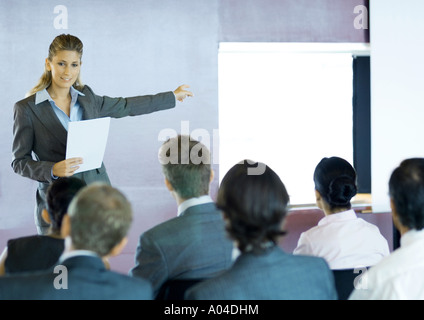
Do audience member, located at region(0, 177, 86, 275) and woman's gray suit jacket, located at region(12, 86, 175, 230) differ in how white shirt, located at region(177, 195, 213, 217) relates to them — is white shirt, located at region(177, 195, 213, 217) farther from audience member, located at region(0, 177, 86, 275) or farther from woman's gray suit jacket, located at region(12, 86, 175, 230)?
woman's gray suit jacket, located at region(12, 86, 175, 230)

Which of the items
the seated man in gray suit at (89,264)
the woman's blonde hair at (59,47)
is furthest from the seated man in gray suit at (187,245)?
the woman's blonde hair at (59,47)

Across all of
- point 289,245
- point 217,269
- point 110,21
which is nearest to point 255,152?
point 289,245

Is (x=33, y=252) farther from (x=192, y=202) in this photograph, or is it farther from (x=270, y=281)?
(x=270, y=281)

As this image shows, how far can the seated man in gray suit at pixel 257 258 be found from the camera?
61.2 inches

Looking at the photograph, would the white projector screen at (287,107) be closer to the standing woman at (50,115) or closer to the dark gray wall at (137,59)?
the dark gray wall at (137,59)

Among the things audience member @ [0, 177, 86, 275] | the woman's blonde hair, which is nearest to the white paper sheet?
the woman's blonde hair

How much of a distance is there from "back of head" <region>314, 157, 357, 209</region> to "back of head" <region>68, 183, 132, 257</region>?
4.43ft

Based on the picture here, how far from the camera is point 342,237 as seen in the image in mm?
2457

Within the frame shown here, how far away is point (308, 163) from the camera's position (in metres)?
4.99

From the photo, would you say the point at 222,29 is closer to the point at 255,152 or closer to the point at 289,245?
the point at 255,152

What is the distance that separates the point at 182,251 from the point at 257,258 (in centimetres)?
53

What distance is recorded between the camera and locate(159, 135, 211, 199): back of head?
2312 mm
